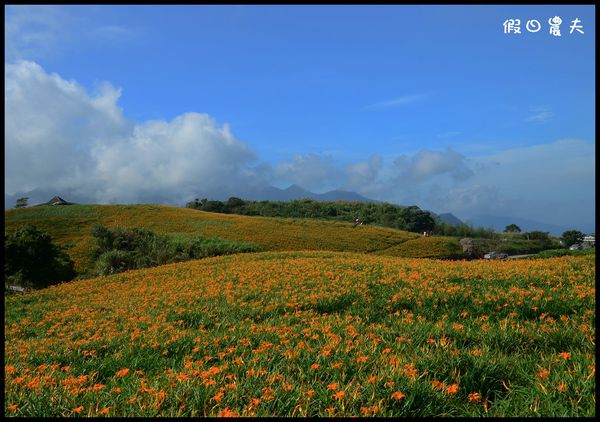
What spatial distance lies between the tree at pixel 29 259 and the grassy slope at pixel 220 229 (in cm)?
485

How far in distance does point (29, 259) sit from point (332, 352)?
22741 mm

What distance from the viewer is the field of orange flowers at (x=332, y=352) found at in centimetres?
378

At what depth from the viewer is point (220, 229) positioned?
36.9 m

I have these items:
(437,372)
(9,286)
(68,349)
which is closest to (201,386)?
(437,372)

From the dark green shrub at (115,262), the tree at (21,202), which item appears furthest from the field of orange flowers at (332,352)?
the tree at (21,202)

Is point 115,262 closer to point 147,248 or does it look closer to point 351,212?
point 147,248

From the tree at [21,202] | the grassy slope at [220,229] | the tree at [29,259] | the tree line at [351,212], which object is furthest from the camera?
the tree line at [351,212]

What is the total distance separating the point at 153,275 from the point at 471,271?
520 inches

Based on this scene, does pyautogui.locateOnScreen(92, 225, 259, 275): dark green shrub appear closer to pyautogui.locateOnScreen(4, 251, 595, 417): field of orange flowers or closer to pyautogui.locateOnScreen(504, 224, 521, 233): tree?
pyautogui.locateOnScreen(4, 251, 595, 417): field of orange flowers

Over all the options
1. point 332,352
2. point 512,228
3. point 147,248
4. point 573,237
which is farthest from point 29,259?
point 512,228

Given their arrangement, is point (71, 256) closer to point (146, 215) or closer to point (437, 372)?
point (146, 215)

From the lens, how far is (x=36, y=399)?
4082mm

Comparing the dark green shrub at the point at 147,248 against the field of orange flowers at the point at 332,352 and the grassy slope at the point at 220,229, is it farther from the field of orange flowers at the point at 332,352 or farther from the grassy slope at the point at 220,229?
the field of orange flowers at the point at 332,352

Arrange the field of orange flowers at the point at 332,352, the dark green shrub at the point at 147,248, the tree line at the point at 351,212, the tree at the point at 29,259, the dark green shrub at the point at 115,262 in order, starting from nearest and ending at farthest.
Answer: the field of orange flowers at the point at 332,352
the tree at the point at 29,259
the dark green shrub at the point at 115,262
the dark green shrub at the point at 147,248
the tree line at the point at 351,212
